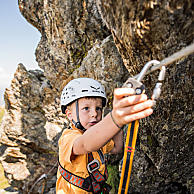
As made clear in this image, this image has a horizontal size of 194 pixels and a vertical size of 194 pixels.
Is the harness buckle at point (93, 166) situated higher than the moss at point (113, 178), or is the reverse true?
the harness buckle at point (93, 166)

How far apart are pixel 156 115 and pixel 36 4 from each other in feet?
27.2

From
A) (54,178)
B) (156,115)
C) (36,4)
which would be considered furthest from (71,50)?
(54,178)

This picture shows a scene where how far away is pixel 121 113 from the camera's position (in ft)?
5.31

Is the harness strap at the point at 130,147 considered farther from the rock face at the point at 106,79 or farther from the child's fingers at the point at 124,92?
the rock face at the point at 106,79

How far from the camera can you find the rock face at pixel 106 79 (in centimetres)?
195

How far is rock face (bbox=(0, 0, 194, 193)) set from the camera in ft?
6.40

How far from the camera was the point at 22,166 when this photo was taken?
39.9 feet

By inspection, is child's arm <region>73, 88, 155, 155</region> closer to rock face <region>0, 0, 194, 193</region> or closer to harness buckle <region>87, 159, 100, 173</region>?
rock face <region>0, 0, 194, 193</region>

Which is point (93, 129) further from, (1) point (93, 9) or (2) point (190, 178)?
(1) point (93, 9)

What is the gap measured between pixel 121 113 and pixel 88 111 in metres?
1.65

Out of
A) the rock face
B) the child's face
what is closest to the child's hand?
the rock face

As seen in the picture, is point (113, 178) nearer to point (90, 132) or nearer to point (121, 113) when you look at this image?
point (90, 132)

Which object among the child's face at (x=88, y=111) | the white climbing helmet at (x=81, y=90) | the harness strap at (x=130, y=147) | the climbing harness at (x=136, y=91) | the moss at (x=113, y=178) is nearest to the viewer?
the climbing harness at (x=136, y=91)

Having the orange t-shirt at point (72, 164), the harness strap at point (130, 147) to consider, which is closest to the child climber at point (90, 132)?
the orange t-shirt at point (72, 164)
